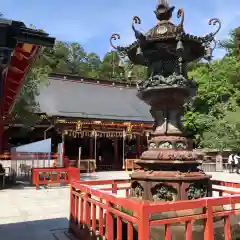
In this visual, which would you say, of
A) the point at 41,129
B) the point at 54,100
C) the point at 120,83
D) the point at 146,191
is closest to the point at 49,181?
the point at 146,191

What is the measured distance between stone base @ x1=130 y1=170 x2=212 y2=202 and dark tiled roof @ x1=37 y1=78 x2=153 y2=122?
17508 mm

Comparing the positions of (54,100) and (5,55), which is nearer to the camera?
(5,55)

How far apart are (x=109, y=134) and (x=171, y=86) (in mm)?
18289

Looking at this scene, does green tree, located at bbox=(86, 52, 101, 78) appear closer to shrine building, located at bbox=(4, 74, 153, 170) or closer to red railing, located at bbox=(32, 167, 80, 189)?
shrine building, located at bbox=(4, 74, 153, 170)

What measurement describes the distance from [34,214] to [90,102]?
1975 cm

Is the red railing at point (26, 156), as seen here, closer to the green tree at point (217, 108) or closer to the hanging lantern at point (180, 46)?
the hanging lantern at point (180, 46)

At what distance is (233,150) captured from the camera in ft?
76.3

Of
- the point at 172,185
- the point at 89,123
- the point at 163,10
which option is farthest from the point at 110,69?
the point at 172,185

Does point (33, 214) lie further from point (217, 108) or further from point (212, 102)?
point (212, 102)

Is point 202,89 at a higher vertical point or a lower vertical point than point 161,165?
higher

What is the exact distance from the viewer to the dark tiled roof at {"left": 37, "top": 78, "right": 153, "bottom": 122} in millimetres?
24453

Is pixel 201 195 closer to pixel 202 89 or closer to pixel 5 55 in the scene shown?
pixel 5 55

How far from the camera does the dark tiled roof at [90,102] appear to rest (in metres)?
24.5

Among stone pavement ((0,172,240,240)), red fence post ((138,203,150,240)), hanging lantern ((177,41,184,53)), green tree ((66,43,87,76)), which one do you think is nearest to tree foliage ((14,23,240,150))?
stone pavement ((0,172,240,240))
